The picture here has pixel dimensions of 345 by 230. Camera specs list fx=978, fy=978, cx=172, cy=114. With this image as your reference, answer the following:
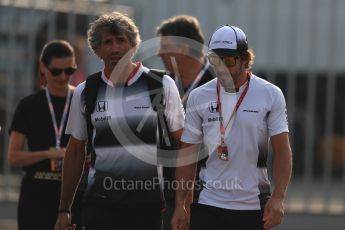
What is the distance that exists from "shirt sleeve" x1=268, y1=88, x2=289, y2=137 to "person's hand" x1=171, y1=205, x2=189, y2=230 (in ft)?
Result: 2.12

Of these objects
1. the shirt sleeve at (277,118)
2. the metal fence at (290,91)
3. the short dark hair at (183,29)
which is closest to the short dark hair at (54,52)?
the short dark hair at (183,29)

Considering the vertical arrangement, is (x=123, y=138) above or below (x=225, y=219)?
above

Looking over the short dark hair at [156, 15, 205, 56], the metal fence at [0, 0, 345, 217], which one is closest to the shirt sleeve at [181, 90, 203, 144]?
the short dark hair at [156, 15, 205, 56]

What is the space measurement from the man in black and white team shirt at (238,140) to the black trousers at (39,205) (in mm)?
1375

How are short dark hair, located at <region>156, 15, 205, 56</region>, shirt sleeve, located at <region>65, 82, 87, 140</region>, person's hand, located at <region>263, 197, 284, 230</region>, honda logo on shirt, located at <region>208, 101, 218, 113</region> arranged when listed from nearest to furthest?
person's hand, located at <region>263, 197, 284, 230</region>
honda logo on shirt, located at <region>208, 101, 218, 113</region>
shirt sleeve, located at <region>65, 82, 87, 140</region>
short dark hair, located at <region>156, 15, 205, 56</region>

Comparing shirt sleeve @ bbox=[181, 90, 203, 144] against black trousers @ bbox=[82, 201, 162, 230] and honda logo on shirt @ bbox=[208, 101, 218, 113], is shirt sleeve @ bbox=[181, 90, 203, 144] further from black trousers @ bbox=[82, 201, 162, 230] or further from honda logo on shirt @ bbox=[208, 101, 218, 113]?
black trousers @ bbox=[82, 201, 162, 230]

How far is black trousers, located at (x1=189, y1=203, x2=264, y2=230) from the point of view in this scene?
204 inches

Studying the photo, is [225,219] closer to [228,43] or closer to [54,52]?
[228,43]

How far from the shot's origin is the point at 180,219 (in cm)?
532

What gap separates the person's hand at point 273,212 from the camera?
4.96 meters

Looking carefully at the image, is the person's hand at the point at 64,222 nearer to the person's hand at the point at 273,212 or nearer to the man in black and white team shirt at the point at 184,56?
the man in black and white team shirt at the point at 184,56

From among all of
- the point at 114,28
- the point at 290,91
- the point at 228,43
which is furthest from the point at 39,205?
the point at 290,91

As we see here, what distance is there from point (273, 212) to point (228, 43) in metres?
0.94

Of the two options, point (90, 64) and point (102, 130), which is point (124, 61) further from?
point (90, 64)
